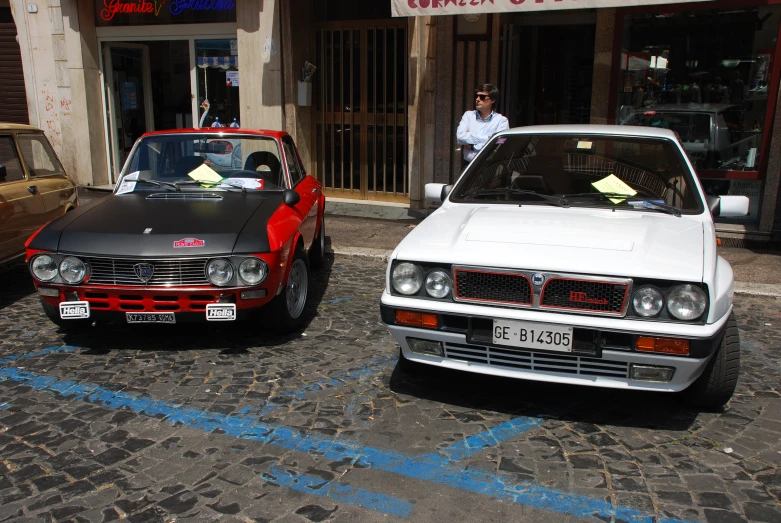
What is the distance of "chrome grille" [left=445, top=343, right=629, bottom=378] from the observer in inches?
137

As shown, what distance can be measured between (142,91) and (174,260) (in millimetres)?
9733

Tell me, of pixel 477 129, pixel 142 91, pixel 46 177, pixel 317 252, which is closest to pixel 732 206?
pixel 477 129

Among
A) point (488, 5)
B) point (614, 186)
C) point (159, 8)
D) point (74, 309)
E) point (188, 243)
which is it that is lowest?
point (74, 309)

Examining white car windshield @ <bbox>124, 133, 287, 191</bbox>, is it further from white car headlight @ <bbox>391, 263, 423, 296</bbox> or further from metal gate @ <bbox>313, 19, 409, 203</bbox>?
metal gate @ <bbox>313, 19, 409, 203</bbox>

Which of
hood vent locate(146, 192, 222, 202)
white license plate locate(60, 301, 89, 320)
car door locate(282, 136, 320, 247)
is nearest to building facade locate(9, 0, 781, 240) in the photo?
car door locate(282, 136, 320, 247)

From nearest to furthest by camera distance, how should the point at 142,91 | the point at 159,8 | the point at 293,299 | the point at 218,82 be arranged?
1. the point at 293,299
2. the point at 159,8
3. the point at 218,82
4. the point at 142,91

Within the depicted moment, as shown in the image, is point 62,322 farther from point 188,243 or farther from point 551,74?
point 551,74

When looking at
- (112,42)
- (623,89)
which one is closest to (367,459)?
(623,89)

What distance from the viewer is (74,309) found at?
Result: 15.0 feet

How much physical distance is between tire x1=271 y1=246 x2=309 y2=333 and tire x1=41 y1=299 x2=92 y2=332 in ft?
4.54

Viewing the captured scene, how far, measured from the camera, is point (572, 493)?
10.1 feet

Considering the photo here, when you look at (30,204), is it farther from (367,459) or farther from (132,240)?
(367,459)

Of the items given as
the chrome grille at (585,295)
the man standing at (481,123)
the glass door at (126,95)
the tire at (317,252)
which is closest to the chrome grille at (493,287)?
the chrome grille at (585,295)

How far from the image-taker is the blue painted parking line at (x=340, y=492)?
2961mm
